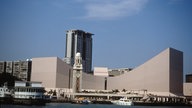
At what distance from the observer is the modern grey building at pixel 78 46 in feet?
404

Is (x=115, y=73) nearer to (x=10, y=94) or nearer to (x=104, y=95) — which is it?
(x=104, y=95)

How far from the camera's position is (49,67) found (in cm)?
7575

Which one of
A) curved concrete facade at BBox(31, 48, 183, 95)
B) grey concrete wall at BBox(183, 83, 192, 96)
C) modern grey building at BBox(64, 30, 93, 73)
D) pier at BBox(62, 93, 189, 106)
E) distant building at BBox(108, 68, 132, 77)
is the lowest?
pier at BBox(62, 93, 189, 106)

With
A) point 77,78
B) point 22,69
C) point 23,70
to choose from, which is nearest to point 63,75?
point 77,78

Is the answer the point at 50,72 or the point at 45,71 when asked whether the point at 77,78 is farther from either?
the point at 45,71

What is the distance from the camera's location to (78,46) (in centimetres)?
12506

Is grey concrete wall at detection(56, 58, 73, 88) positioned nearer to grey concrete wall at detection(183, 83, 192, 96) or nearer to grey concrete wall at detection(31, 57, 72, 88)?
grey concrete wall at detection(31, 57, 72, 88)

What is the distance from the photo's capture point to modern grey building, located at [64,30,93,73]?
123 m

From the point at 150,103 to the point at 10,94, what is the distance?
23.4m

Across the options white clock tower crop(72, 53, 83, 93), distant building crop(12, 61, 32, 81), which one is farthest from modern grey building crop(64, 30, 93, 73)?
white clock tower crop(72, 53, 83, 93)

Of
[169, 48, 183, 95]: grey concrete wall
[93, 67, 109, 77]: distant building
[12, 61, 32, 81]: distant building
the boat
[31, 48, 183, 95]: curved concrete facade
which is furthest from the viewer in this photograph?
[93, 67, 109, 77]: distant building

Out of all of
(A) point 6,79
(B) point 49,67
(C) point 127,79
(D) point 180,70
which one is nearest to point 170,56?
(D) point 180,70

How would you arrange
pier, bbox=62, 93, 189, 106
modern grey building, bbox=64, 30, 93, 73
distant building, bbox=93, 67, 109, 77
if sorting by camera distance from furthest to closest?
modern grey building, bbox=64, 30, 93, 73 < distant building, bbox=93, 67, 109, 77 < pier, bbox=62, 93, 189, 106

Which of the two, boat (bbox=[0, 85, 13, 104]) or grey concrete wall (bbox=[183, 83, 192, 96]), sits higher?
grey concrete wall (bbox=[183, 83, 192, 96])
